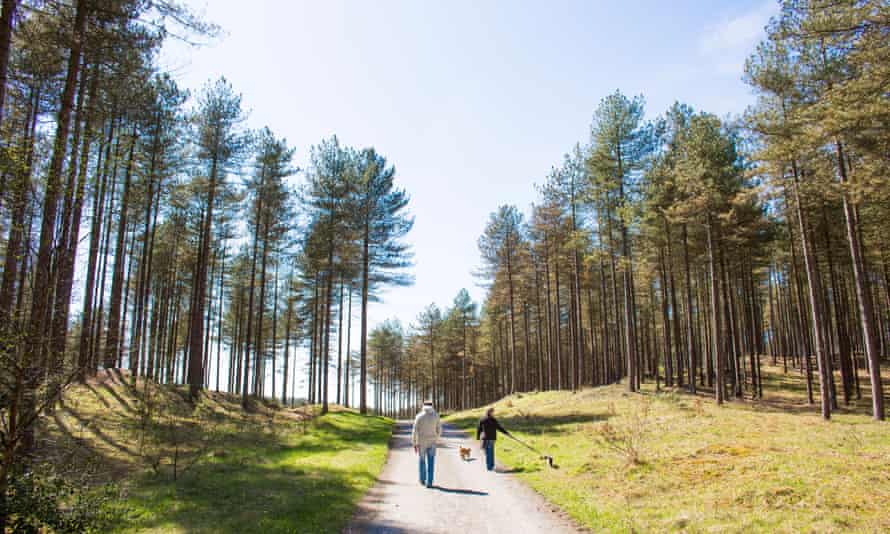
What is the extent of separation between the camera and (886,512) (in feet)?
24.1

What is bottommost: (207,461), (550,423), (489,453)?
(550,423)

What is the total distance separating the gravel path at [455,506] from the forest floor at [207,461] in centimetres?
52

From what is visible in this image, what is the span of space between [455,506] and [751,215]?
79.7ft

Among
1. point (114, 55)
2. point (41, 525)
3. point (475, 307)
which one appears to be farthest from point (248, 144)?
point (475, 307)

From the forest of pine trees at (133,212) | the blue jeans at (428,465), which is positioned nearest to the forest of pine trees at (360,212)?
the forest of pine trees at (133,212)

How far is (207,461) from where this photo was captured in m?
13.3

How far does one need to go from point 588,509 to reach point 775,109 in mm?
18477

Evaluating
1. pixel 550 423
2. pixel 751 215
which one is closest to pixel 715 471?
pixel 550 423

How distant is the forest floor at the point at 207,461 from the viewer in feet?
26.5

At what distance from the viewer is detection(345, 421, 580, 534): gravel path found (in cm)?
780

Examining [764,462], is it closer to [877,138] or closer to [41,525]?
[877,138]

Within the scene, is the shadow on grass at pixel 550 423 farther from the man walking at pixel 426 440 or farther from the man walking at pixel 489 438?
the man walking at pixel 426 440

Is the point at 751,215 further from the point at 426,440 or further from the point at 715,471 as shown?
the point at 426,440

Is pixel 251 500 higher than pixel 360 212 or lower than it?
lower
